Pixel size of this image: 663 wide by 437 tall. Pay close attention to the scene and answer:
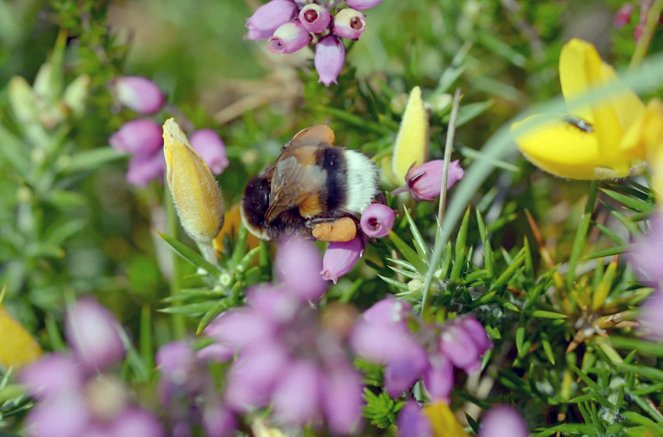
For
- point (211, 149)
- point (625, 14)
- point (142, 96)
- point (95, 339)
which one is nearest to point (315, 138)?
point (211, 149)

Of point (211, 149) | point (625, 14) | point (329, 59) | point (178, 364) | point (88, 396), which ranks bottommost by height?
point (178, 364)

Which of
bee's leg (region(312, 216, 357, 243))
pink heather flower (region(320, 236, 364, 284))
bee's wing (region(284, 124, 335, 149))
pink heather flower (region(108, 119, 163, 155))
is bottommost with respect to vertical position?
pink heather flower (region(320, 236, 364, 284))

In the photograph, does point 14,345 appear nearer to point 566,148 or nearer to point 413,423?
point 413,423

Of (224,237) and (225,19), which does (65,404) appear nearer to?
(224,237)

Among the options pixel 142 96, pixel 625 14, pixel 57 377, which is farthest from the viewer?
pixel 625 14

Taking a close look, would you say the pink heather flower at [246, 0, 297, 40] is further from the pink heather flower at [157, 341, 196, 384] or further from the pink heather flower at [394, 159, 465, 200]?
the pink heather flower at [157, 341, 196, 384]

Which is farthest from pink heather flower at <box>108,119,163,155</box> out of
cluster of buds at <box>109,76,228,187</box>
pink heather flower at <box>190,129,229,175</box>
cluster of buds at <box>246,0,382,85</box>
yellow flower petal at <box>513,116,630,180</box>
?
yellow flower petal at <box>513,116,630,180</box>
